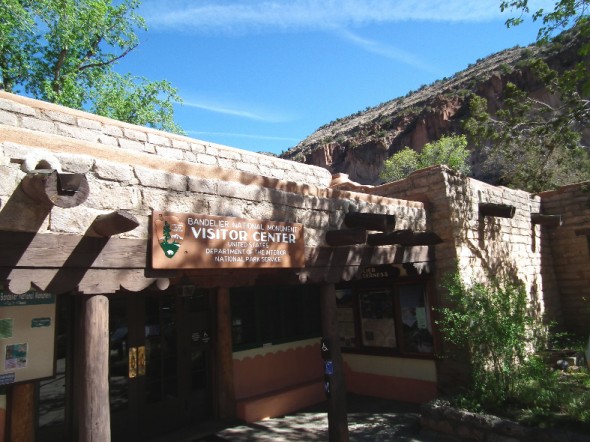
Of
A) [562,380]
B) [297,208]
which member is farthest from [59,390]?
[562,380]

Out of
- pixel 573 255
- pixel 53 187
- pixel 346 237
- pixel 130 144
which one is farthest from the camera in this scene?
pixel 573 255

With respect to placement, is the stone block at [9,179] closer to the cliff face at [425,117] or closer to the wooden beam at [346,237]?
the wooden beam at [346,237]

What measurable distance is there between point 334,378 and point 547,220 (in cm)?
717

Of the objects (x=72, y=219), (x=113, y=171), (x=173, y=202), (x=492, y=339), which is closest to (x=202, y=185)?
(x=173, y=202)

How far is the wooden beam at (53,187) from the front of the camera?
2.77m

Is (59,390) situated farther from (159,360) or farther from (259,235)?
(259,235)

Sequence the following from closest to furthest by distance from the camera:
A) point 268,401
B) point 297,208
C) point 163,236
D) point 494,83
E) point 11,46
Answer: point 163,236, point 297,208, point 268,401, point 11,46, point 494,83

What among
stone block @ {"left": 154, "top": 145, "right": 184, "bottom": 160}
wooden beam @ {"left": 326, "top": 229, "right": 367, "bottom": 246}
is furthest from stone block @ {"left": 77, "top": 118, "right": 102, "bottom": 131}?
wooden beam @ {"left": 326, "top": 229, "right": 367, "bottom": 246}

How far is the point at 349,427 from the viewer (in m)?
6.56

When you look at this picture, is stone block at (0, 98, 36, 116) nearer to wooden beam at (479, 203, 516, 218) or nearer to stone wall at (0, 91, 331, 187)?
stone wall at (0, 91, 331, 187)

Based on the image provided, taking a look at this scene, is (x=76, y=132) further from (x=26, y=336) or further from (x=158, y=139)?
(x=26, y=336)

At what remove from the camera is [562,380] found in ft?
22.8

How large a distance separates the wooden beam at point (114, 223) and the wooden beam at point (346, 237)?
257 centimetres

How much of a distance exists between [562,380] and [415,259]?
10.5 ft
